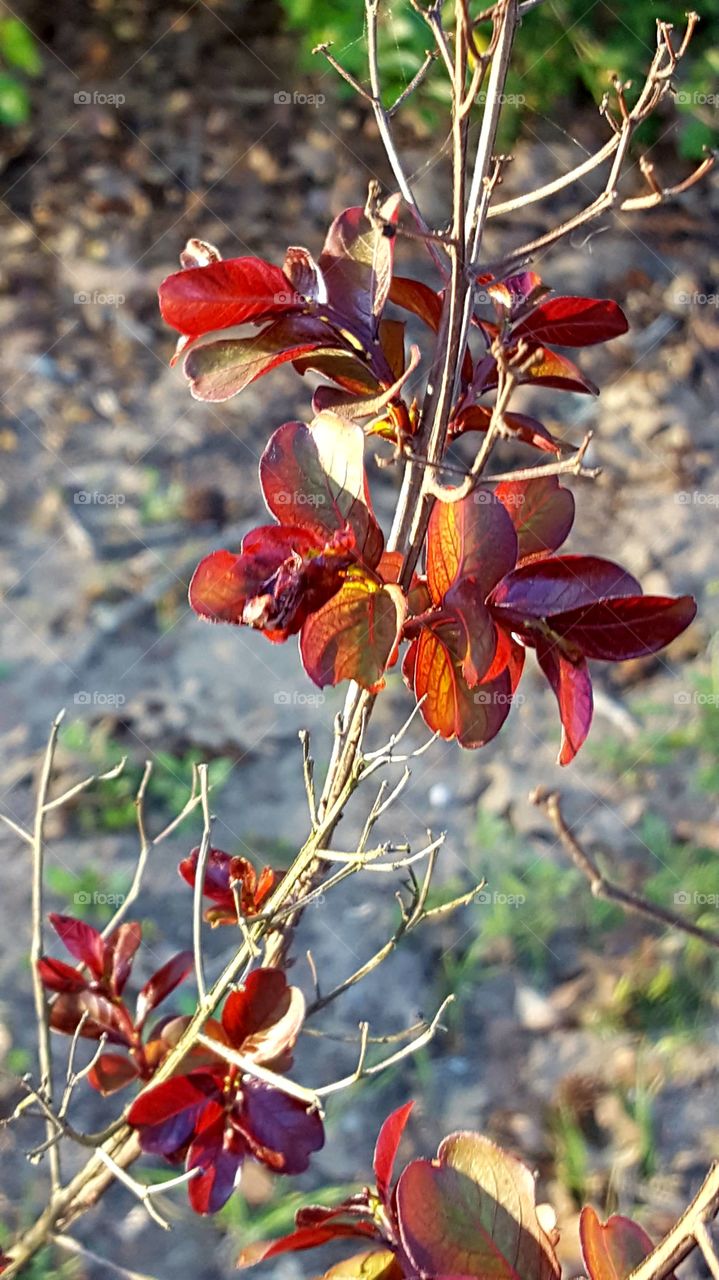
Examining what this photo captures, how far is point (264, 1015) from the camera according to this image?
0.74m

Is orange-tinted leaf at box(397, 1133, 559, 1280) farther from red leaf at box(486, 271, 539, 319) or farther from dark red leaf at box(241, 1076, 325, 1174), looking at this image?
red leaf at box(486, 271, 539, 319)

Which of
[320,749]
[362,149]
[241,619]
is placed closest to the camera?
[241,619]

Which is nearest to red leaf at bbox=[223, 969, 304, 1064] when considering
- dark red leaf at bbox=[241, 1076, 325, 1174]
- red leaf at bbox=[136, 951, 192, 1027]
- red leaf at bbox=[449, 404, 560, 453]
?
dark red leaf at bbox=[241, 1076, 325, 1174]

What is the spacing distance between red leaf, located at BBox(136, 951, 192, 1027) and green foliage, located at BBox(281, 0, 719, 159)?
236 centimetres

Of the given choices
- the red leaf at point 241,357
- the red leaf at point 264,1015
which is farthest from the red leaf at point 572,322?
the red leaf at point 264,1015

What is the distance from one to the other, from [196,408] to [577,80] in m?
1.39

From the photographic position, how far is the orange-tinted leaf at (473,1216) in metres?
→ 0.55

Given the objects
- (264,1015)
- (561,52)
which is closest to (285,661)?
(264,1015)

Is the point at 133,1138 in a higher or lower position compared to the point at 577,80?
lower

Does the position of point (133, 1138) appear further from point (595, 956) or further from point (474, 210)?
point (595, 956)

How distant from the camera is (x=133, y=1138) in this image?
2.74 feet

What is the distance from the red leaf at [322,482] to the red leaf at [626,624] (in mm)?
111

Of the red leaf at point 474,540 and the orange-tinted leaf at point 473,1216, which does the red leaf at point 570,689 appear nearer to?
the red leaf at point 474,540

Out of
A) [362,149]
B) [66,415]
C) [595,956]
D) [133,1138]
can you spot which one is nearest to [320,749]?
[595,956]
